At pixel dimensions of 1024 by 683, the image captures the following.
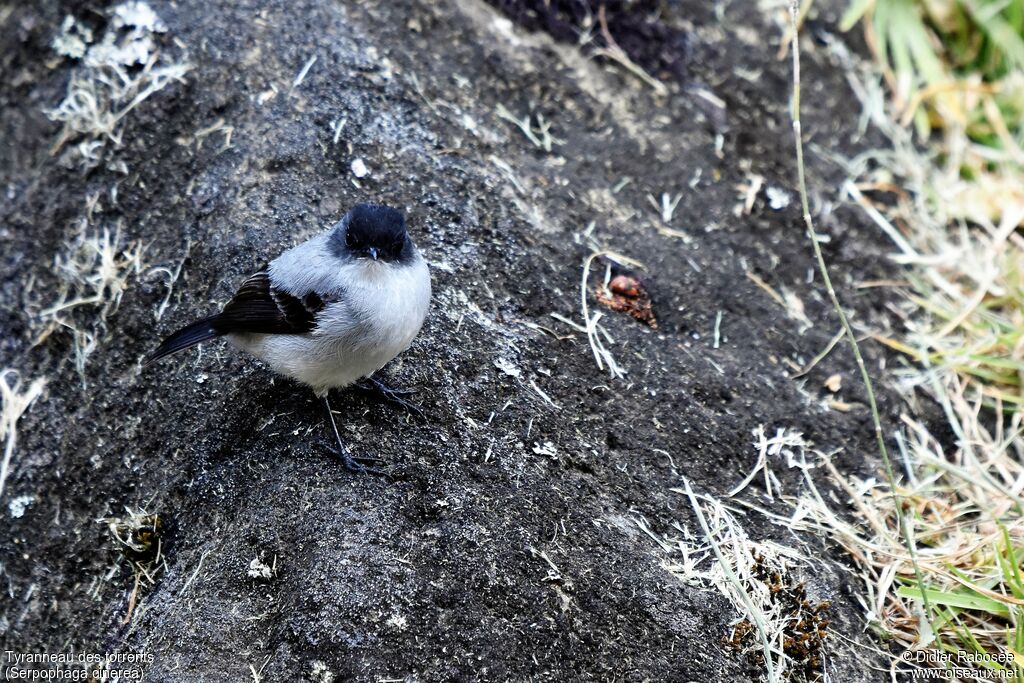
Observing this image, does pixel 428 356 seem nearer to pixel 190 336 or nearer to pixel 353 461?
pixel 353 461

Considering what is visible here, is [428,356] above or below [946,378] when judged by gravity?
below

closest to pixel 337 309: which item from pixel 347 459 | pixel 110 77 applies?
pixel 347 459

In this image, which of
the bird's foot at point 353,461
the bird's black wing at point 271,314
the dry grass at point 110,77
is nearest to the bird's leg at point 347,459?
the bird's foot at point 353,461

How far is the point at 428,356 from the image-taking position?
13.2 ft

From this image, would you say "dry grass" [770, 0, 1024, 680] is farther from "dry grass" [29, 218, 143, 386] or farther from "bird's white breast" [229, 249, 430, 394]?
"dry grass" [29, 218, 143, 386]

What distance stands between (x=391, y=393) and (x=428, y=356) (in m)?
0.27

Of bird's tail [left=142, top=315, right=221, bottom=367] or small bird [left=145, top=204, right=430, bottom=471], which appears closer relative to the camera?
small bird [left=145, top=204, right=430, bottom=471]

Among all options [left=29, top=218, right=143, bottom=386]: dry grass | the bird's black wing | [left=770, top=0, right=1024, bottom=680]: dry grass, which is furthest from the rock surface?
the bird's black wing

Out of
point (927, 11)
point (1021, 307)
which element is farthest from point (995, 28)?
point (1021, 307)

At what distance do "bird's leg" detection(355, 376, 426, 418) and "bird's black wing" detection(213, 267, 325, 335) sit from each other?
377 mm

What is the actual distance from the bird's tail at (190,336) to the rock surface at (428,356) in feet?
0.99

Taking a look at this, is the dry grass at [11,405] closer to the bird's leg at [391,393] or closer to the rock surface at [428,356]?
the rock surface at [428,356]

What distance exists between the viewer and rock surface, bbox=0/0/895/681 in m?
3.43

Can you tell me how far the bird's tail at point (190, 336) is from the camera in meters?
3.71
